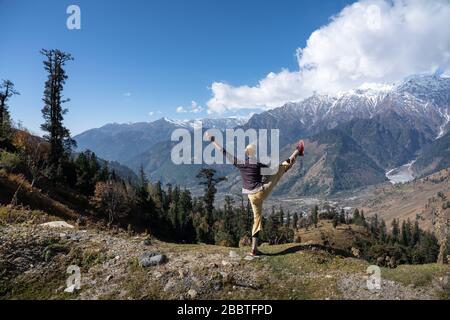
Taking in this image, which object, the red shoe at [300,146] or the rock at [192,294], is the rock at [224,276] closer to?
the rock at [192,294]

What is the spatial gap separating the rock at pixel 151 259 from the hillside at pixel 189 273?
0.49ft

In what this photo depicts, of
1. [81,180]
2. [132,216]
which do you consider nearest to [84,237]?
[81,180]

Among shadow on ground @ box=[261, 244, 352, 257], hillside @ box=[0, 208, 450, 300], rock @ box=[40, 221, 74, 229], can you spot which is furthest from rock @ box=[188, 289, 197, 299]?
rock @ box=[40, 221, 74, 229]

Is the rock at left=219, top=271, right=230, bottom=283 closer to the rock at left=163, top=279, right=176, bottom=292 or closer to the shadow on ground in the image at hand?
the rock at left=163, top=279, right=176, bottom=292

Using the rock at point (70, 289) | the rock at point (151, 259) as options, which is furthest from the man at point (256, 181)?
the rock at point (70, 289)

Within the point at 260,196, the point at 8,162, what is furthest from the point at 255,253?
the point at 8,162

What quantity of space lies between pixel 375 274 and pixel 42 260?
10.6 metres

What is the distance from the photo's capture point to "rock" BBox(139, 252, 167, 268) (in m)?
11.1

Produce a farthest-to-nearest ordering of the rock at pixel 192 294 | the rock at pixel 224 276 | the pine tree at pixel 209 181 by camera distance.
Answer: the pine tree at pixel 209 181 → the rock at pixel 224 276 → the rock at pixel 192 294

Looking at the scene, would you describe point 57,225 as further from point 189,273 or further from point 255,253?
point 255,253

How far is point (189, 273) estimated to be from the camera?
10.5 m

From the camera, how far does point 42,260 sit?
11227 mm

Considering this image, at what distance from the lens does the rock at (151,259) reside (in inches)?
436
